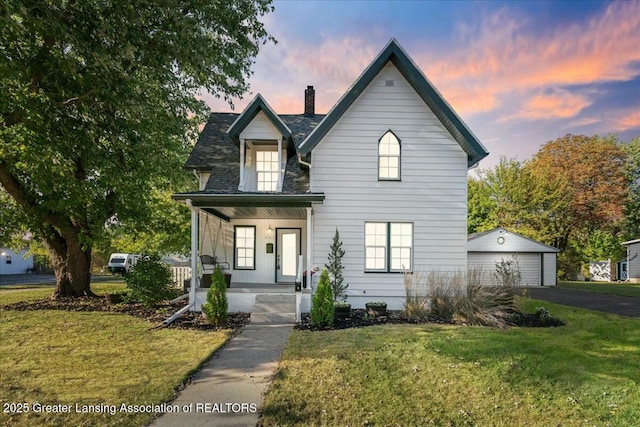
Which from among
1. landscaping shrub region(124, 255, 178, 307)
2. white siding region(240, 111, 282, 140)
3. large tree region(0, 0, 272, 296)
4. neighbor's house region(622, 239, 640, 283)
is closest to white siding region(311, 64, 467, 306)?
white siding region(240, 111, 282, 140)

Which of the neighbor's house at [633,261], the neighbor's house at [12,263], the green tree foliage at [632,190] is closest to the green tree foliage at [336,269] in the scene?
the neighbor's house at [633,261]

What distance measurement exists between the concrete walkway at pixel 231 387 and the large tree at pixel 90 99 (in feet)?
20.6

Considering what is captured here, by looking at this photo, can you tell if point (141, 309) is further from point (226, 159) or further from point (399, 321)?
point (399, 321)

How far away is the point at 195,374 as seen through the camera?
6.32m

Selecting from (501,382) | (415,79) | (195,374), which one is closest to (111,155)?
(195,374)

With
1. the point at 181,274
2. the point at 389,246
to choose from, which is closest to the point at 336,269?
the point at 389,246

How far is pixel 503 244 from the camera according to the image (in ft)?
81.4

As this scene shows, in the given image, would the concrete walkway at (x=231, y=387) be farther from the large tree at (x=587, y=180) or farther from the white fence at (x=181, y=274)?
the large tree at (x=587, y=180)

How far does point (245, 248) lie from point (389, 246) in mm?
5616

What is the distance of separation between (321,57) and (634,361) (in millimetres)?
14642

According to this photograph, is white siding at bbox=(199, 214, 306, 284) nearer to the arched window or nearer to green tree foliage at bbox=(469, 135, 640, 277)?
the arched window

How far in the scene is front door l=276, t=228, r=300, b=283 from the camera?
47.7ft

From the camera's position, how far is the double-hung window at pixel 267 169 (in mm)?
13531

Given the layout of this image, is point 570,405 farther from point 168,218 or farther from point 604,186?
point 604,186
